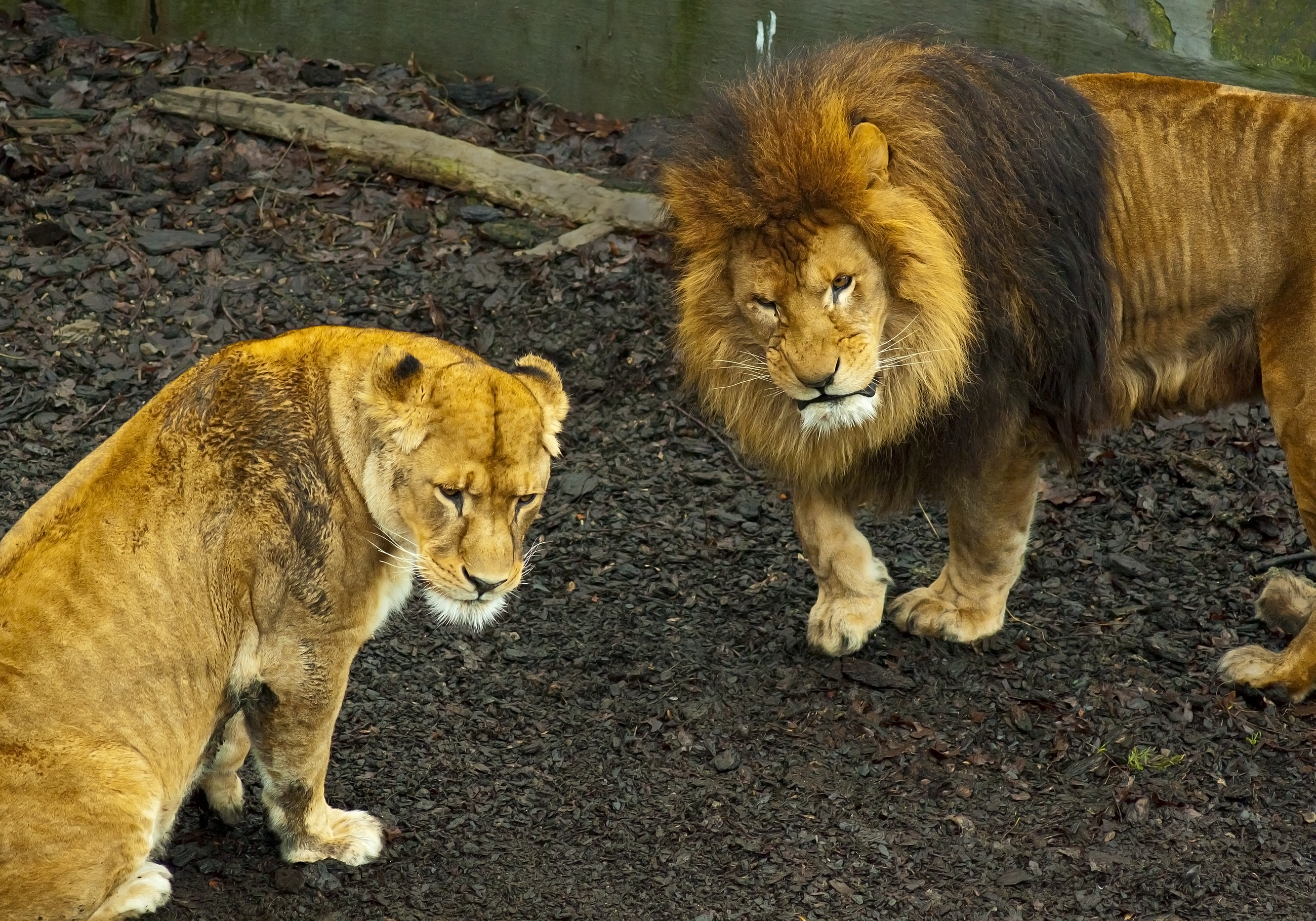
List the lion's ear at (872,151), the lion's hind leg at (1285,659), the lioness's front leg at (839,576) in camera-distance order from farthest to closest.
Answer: the lioness's front leg at (839,576), the lion's hind leg at (1285,659), the lion's ear at (872,151)

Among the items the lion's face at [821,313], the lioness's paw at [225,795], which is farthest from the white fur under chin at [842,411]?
the lioness's paw at [225,795]

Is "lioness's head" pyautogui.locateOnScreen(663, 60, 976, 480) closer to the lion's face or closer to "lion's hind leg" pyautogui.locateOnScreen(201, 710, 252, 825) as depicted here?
the lion's face

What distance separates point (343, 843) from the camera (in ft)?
13.5

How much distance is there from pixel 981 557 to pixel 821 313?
53.7 inches

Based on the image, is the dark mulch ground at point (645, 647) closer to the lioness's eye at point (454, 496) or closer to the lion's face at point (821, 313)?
the lion's face at point (821, 313)

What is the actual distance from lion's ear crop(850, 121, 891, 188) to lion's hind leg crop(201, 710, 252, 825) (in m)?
2.39

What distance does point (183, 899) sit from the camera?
3918 millimetres

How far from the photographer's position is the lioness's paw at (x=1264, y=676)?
4910mm

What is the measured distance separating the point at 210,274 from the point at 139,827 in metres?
4.07

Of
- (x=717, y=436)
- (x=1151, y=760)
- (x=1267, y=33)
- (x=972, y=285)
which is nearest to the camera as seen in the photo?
(x=972, y=285)

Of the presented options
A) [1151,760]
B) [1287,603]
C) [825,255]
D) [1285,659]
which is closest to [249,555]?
[825,255]

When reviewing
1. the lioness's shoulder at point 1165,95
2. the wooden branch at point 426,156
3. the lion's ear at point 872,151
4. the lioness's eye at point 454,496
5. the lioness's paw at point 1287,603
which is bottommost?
the lioness's paw at point 1287,603

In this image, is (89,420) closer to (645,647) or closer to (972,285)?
(645,647)

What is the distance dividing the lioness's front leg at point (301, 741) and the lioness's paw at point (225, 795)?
0.20 meters
